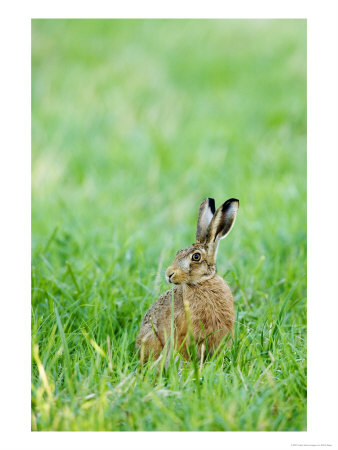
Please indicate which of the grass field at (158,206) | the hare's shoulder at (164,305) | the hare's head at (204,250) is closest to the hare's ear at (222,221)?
the hare's head at (204,250)

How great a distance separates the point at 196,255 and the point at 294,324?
0.81m

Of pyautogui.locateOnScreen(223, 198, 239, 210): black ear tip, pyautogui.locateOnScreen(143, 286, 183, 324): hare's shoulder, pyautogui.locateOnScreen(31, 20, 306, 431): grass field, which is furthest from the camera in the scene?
pyautogui.locateOnScreen(143, 286, 183, 324): hare's shoulder

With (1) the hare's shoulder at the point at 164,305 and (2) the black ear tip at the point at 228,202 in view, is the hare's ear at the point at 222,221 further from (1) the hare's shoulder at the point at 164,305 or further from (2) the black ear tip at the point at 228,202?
(1) the hare's shoulder at the point at 164,305

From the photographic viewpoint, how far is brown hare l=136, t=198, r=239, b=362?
302 centimetres

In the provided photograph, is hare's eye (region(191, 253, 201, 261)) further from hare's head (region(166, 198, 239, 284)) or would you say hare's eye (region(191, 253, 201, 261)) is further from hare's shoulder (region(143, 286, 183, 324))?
hare's shoulder (region(143, 286, 183, 324))

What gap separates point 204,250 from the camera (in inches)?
121

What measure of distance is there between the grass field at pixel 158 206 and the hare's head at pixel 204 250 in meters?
0.43

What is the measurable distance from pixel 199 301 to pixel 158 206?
3.07 m

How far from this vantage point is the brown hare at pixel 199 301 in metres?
3.02

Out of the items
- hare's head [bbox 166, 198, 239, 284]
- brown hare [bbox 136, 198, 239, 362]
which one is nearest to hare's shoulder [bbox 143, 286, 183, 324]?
brown hare [bbox 136, 198, 239, 362]
